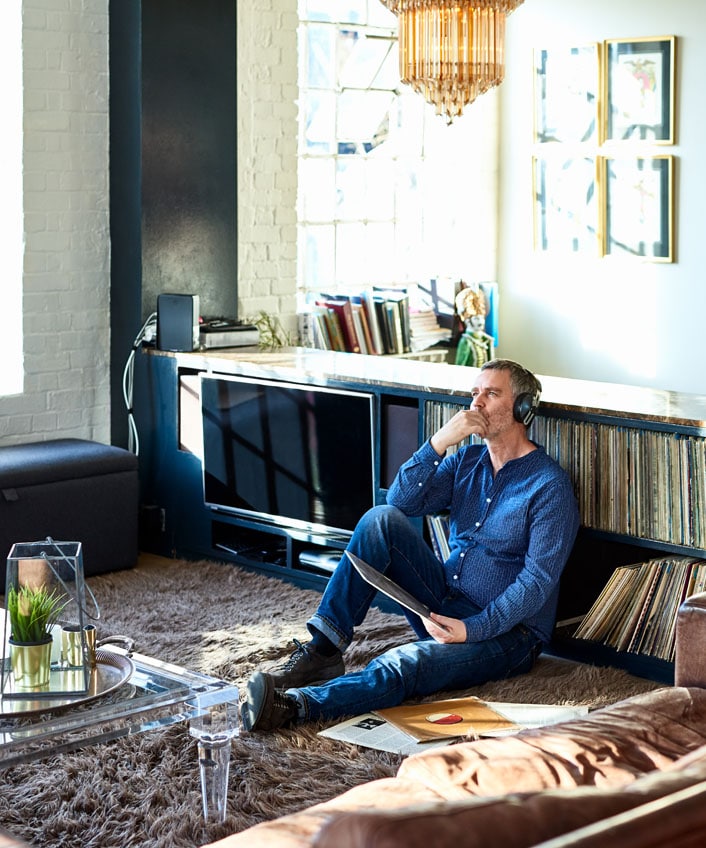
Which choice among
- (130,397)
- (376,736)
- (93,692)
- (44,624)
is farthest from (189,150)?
(93,692)

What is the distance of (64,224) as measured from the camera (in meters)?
5.19

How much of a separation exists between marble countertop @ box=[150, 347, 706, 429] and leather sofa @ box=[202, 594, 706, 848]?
139 centimetres

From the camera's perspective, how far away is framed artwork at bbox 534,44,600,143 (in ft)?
22.2

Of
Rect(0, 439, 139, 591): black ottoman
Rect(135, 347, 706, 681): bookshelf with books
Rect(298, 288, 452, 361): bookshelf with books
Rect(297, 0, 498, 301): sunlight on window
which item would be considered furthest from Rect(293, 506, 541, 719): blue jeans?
Rect(297, 0, 498, 301): sunlight on window

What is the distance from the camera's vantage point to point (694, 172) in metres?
6.46

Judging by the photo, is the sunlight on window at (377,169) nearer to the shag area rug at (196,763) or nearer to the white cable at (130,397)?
the white cable at (130,397)

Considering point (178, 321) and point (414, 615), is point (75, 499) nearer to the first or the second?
point (178, 321)

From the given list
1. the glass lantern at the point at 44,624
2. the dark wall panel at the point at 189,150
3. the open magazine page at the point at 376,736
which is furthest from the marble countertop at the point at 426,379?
the glass lantern at the point at 44,624

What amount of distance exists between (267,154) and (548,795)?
4.60 meters

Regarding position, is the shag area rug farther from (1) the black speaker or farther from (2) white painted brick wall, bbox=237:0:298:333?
(2) white painted brick wall, bbox=237:0:298:333

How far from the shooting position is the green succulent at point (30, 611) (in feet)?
8.77

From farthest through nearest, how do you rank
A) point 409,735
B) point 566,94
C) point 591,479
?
point 566,94 → point 591,479 → point 409,735

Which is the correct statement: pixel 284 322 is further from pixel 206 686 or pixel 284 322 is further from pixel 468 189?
pixel 206 686

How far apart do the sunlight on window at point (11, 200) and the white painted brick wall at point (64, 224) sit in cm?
3
